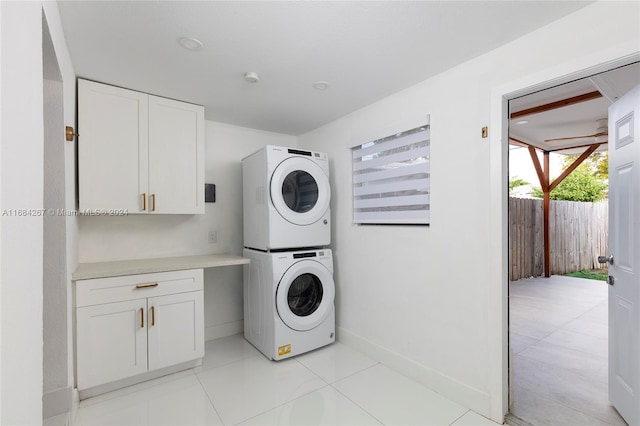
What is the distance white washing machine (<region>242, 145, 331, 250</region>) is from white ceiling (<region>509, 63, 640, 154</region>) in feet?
5.62

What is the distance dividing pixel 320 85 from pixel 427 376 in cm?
233

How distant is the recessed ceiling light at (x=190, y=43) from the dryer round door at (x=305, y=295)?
178 cm

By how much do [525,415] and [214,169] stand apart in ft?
10.7

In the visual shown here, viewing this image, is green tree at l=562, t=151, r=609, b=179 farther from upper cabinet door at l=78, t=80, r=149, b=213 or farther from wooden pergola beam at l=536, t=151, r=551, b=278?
upper cabinet door at l=78, t=80, r=149, b=213

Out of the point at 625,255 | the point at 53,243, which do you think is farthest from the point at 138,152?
the point at 625,255

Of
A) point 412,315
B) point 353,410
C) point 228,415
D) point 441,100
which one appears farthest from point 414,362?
point 441,100

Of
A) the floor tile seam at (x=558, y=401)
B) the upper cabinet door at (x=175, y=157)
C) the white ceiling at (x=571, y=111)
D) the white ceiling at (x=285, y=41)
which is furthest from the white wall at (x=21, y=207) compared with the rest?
the floor tile seam at (x=558, y=401)

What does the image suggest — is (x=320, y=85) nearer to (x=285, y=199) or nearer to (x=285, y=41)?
(x=285, y=41)

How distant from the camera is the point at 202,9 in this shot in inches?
57.3

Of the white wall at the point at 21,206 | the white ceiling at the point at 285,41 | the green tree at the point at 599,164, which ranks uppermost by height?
the white ceiling at the point at 285,41

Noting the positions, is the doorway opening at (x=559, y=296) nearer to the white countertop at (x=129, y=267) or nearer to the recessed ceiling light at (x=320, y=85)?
the recessed ceiling light at (x=320, y=85)

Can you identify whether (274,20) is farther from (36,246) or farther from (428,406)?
(428,406)

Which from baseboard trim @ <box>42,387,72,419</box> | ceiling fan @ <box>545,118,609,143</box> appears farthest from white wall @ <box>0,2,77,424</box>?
ceiling fan @ <box>545,118,609,143</box>

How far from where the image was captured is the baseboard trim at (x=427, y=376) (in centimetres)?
189
